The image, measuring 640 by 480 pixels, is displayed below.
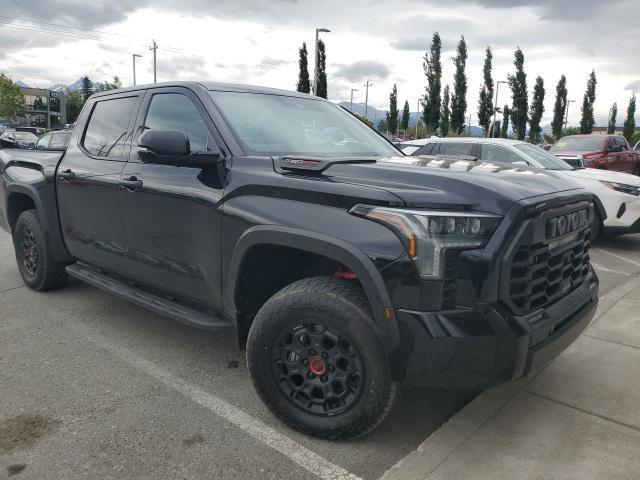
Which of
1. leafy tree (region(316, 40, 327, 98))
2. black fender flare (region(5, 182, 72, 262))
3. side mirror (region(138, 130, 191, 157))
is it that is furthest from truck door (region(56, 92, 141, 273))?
leafy tree (region(316, 40, 327, 98))

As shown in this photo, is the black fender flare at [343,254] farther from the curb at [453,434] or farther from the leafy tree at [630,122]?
the leafy tree at [630,122]

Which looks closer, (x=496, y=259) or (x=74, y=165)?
(x=496, y=259)

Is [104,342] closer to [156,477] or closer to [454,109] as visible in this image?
[156,477]

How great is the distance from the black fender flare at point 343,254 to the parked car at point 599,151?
11154 millimetres

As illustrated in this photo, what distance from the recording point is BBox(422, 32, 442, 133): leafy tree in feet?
176

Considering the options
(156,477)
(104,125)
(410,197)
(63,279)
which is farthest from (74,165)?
(410,197)

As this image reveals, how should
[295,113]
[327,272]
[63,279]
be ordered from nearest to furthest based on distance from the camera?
1. [327,272]
2. [295,113]
3. [63,279]

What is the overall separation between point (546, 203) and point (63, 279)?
4387 mm

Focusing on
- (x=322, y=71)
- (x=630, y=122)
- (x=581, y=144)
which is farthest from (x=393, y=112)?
(x=581, y=144)

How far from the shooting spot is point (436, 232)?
2391mm

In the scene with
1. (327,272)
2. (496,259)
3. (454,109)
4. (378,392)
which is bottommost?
(378,392)

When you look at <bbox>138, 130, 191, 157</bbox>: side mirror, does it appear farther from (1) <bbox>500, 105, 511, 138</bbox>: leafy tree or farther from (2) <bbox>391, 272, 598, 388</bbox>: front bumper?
(1) <bbox>500, 105, 511, 138</bbox>: leafy tree

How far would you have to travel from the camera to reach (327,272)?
3.10m

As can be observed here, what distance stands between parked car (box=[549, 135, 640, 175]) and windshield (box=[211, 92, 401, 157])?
9.83m
